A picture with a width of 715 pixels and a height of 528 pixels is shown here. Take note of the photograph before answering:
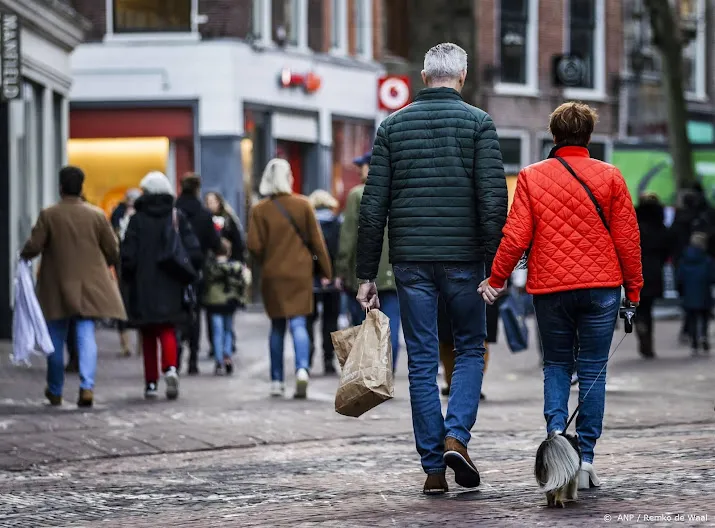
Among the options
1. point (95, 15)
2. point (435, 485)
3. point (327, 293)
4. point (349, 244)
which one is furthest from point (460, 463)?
point (95, 15)

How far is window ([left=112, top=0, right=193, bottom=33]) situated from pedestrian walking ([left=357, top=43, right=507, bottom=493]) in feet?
74.8

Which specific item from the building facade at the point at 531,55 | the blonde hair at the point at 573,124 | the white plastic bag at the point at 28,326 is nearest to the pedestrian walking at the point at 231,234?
the white plastic bag at the point at 28,326

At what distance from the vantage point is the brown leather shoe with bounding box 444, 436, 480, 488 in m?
7.70

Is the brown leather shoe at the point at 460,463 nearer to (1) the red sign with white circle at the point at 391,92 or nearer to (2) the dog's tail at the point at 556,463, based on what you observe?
(2) the dog's tail at the point at 556,463

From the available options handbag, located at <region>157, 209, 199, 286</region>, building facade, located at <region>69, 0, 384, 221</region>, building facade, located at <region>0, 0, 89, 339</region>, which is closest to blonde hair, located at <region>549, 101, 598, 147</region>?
handbag, located at <region>157, 209, 199, 286</region>

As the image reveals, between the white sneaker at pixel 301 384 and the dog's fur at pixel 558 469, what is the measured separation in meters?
6.23

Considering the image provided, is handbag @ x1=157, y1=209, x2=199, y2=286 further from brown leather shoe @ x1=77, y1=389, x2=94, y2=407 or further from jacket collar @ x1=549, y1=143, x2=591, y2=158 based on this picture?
jacket collar @ x1=549, y1=143, x2=591, y2=158

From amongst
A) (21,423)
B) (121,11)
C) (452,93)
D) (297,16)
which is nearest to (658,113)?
(297,16)

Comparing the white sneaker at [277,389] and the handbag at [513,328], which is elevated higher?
the handbag at [513,328]

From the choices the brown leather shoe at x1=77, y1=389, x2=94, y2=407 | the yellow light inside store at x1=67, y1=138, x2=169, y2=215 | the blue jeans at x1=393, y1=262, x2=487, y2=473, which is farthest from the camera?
the yellow light inside store at x1=67, y1=138, x2=169, y2=215

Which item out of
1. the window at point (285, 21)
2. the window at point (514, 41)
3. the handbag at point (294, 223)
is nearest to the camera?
the handbag at point (294, 223)

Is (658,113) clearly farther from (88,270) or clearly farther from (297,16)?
(88,270)

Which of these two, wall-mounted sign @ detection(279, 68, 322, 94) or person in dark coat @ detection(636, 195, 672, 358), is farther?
wall-mounted sign @ detection(279, 68, 322, 94)

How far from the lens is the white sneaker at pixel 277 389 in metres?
13.7
